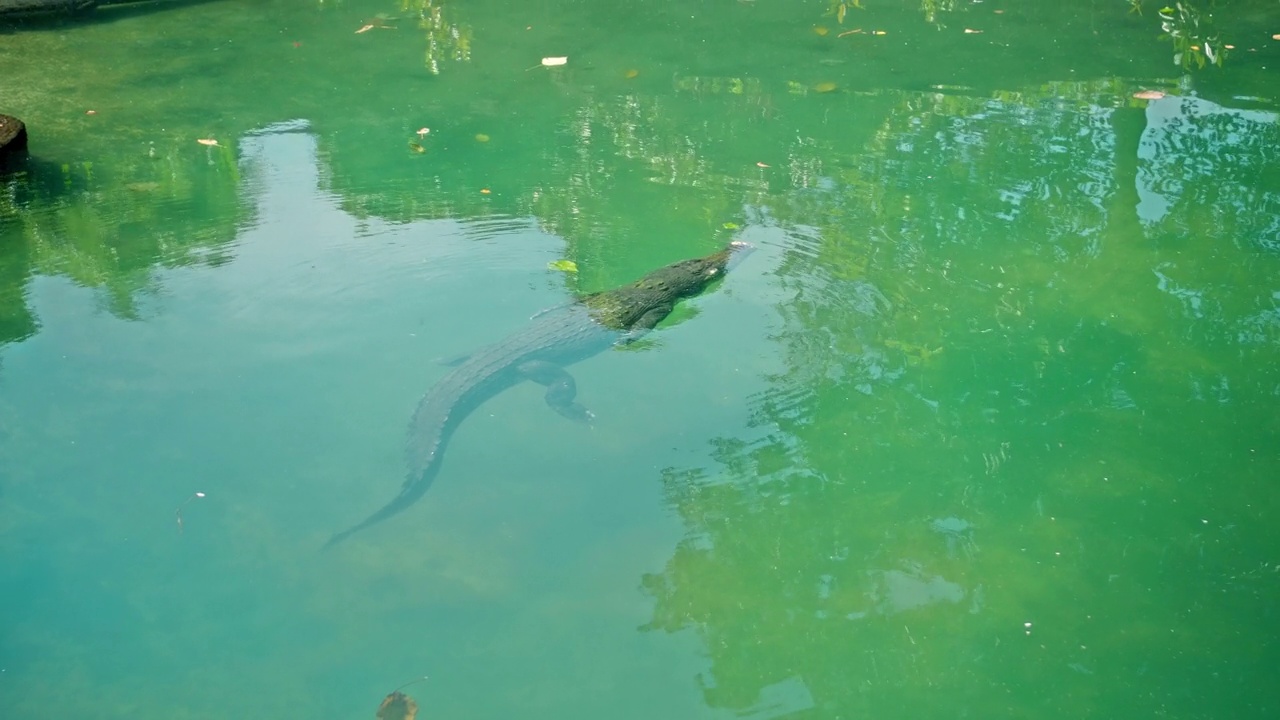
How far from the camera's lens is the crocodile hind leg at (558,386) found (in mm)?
3994

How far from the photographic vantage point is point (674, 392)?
406 cm

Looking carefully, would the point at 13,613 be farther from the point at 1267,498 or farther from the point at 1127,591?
the point at 1267,498

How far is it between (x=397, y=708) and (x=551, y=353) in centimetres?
181

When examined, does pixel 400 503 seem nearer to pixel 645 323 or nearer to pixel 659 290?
pixel 645 323

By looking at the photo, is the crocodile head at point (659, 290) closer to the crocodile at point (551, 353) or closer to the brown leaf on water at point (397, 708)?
the crocodile at point (551, 353)

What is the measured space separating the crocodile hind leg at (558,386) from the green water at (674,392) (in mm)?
98

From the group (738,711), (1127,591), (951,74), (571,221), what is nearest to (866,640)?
(738,711)

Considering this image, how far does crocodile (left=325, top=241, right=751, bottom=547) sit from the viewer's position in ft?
12.1

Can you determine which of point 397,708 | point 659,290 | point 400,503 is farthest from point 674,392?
point 397,708

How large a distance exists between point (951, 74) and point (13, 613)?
6722mm

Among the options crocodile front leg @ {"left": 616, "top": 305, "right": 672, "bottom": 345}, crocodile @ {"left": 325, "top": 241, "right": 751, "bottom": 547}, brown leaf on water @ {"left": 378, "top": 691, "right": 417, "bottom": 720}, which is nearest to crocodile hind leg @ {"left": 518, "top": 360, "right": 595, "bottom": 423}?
crocodile @ {"left": 325, "top": 241, "right": 751, "bottom": 547}

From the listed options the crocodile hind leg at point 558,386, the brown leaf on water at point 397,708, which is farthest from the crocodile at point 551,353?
the brown leaf on water at point 397,708

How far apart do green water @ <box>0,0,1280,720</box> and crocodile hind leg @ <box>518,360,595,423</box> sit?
0.32 feet

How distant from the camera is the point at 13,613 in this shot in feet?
10.2
